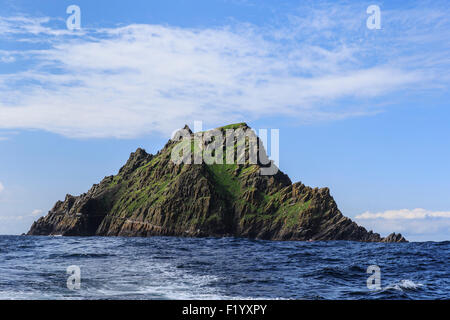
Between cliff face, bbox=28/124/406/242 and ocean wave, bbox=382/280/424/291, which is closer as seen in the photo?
ocean wave, bbox=382/280/424/291

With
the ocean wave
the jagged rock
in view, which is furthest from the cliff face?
the ocean wave

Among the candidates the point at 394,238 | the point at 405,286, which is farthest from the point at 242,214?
the point at 405,286

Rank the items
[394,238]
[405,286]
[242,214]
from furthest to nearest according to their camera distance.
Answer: [242,214] → [394,238] → [405,286]

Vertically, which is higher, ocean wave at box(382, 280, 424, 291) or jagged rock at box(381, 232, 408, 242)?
ocean wave at box(382, 280, 424, 291)

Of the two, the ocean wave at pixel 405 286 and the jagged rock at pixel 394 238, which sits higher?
the ocean wave at pixel 405 286

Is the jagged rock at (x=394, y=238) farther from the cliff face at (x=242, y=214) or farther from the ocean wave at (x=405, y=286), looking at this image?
the ocean wave at (x=405, y=286)

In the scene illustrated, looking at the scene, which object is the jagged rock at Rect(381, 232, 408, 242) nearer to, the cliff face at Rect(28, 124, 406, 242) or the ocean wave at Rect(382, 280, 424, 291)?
the cliff face at Rect(28, 124, 406, 242)

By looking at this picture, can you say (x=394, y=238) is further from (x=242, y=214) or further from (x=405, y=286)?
(x=405, y=286)

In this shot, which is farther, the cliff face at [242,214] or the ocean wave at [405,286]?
the cliff face at [242,214]

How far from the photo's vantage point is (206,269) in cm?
3572

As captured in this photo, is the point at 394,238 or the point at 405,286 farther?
the point at 394,238

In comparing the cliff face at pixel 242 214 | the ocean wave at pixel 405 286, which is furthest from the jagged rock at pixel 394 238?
the ocean wave at pixel 405 286
